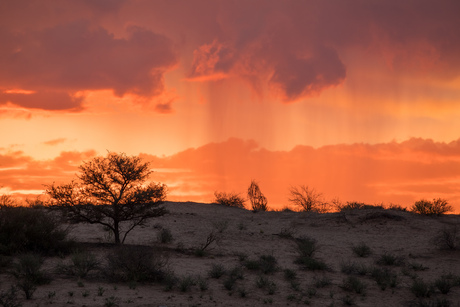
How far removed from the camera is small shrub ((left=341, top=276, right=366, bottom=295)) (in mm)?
20391

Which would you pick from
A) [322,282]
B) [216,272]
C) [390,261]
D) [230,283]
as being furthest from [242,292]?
[390,261]

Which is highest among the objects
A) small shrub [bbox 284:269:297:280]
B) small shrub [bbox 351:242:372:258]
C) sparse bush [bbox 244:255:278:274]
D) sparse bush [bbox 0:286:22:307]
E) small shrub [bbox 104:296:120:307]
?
small shrub [bbox 351:242:372:258]

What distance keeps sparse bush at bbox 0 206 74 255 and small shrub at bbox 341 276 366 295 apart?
14116 millimetres

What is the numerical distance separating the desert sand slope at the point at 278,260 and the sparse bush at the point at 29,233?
1597mm

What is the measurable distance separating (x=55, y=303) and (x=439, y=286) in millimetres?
15664

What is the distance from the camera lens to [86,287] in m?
19.1

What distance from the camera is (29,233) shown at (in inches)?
963

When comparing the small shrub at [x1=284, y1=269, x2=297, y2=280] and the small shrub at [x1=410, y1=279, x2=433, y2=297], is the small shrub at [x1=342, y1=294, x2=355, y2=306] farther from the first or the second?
the small shrub at [x1=284, y1=269, x2=297, y2=280]

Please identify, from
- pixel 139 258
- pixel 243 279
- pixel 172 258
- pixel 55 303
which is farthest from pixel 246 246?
pixel 55 303

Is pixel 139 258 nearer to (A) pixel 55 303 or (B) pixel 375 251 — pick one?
(A) pixel 55 303

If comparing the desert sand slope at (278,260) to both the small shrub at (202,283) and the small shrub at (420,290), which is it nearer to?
the small shrub at (202,283)

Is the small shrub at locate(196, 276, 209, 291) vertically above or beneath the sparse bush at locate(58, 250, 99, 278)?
beneath

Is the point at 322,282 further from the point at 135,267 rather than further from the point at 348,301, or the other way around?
the point at 135,267

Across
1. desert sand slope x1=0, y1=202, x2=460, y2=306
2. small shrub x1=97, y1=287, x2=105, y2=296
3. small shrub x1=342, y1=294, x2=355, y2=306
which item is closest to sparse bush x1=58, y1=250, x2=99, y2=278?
desert sand slope x1=0, y1=202, x2=460, y2=306
